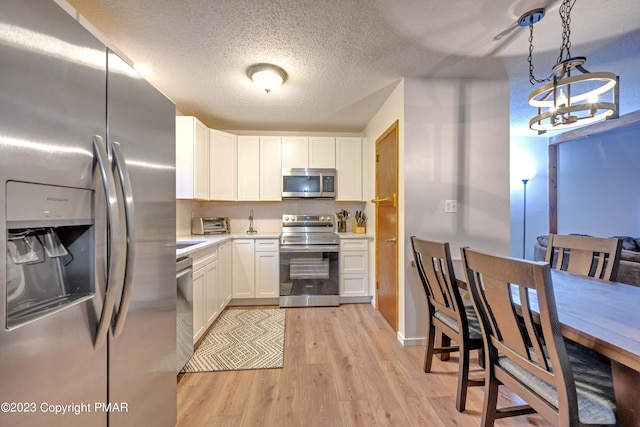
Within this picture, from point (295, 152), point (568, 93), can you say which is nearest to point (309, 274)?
point (295, 152)

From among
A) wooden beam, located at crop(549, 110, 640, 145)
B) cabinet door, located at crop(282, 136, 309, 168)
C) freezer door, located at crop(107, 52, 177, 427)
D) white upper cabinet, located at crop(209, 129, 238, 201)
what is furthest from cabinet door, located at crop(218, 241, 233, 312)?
wooden beam, located at crop(549, 110, 640, 145)

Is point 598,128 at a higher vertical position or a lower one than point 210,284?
higher

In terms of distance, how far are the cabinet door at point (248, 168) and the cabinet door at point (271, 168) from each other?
0.22 feet

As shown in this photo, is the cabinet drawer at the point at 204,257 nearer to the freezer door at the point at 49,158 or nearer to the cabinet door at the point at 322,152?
the freezer door at the point at 49,158

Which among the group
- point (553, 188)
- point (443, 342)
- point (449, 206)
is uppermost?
point (553, 188)

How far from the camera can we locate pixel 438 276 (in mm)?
1682

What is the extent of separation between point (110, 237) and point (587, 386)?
6.09 feet

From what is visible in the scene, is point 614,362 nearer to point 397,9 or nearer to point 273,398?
point 273,398

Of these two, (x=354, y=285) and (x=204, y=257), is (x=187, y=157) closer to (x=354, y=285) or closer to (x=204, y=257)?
(x=204, y=257)

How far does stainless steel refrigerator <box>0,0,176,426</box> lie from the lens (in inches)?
24.0

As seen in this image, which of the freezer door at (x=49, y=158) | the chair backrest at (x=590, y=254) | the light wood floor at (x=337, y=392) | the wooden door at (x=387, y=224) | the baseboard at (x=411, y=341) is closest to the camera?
the freezer door at (x=49, y=158)

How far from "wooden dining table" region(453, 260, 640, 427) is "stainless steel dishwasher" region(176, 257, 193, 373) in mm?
1993

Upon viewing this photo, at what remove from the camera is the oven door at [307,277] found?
128 inches

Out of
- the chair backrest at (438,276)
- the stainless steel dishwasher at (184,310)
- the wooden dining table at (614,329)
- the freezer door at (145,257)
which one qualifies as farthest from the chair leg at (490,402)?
the stainless steel dishwasher at (184,310)
